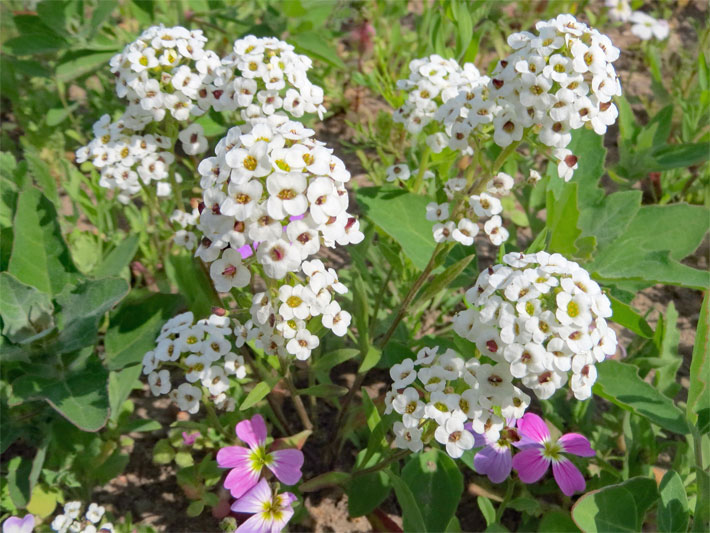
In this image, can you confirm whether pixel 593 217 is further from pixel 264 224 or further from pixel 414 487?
pixel 264 224

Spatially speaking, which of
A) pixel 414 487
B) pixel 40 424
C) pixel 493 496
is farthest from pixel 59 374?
pixel 493 496

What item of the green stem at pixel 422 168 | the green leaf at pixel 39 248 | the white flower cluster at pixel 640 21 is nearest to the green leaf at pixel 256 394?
the green leaf at pixel 39 248

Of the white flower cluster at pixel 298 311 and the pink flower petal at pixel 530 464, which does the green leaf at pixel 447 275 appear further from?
the pink flower petal at pixel 530 464

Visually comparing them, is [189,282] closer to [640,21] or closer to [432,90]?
[432,90]

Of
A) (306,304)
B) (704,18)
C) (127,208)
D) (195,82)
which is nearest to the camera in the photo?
(306,304)

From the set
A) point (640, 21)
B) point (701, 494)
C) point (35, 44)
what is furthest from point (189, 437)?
point (640, 21)

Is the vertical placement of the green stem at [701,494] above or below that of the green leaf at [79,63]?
below
